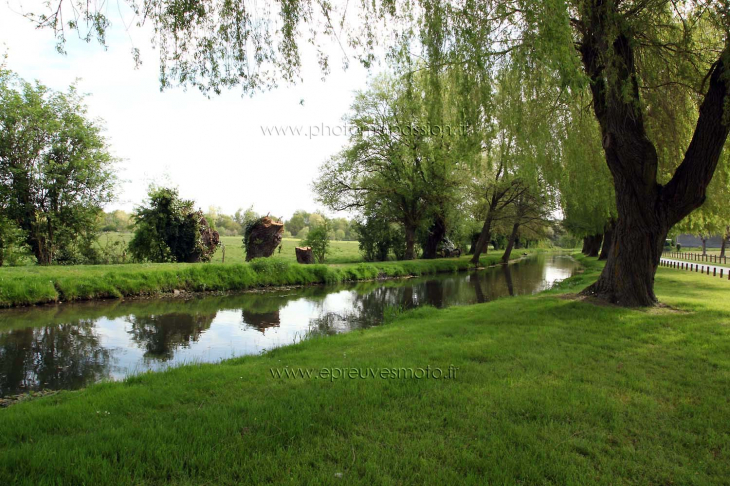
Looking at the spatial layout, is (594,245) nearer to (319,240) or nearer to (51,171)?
(319,240)

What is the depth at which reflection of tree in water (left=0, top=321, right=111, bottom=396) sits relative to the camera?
582cm

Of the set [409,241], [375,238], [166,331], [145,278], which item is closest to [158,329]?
[166,331]

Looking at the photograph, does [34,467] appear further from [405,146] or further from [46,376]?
[405,146]

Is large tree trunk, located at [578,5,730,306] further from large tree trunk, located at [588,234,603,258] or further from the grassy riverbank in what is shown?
large tree trunk, located at [588,234,603,258]

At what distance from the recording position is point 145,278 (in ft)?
45.2

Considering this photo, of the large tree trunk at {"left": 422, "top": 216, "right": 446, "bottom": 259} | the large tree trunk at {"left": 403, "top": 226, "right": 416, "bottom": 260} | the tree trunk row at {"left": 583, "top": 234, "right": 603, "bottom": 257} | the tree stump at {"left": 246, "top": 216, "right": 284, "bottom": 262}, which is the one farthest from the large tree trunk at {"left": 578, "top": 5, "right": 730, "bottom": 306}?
the tree trunk row at {"left": 583, "top": 234, "right": 603, "bottom": 257}

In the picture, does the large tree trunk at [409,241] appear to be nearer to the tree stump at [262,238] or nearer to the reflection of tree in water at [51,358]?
the tree stump at [262,238]

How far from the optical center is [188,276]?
14797 mm

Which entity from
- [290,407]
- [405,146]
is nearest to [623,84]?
[290,407]

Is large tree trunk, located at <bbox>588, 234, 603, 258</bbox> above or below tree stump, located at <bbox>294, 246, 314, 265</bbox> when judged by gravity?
above

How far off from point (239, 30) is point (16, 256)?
49.8 feet

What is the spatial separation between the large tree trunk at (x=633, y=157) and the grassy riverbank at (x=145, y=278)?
40.5 ft

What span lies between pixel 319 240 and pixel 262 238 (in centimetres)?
467

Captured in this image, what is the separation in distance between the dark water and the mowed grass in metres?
2.06
